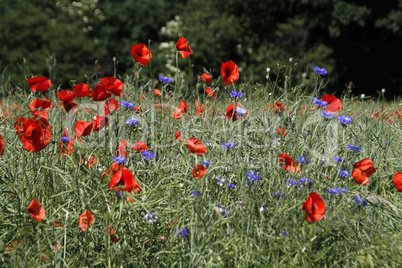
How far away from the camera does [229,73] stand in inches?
103

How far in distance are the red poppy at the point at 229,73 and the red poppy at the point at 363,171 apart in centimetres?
88

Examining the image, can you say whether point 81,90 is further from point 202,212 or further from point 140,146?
point 202,212

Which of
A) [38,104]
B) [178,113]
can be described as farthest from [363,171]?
[38,104]

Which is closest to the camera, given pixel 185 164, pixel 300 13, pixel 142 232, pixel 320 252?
pixel 320 252

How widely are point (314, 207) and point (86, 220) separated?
98 cm

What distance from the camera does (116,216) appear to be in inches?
80.2

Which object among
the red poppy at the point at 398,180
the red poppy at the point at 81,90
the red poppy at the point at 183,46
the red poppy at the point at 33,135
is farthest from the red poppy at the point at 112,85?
the red poppy at the point at 398,180

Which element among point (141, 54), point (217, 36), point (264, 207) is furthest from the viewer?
point (217, 36)

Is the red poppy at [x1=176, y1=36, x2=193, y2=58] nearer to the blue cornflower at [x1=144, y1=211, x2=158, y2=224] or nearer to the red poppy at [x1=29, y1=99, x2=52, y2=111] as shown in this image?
the red poppy at [x1=29, y1=99, x2=52, y2=111]

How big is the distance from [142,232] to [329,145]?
1.22 m

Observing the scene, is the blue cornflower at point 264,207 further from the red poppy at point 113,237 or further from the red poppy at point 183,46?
the red poppy at point 183,46

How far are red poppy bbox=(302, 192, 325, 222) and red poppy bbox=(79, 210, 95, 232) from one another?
0.91m

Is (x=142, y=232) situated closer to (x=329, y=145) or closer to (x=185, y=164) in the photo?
(x=185, y=164)

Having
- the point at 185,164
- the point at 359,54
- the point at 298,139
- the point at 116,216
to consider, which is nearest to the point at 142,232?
the point at 116,216
